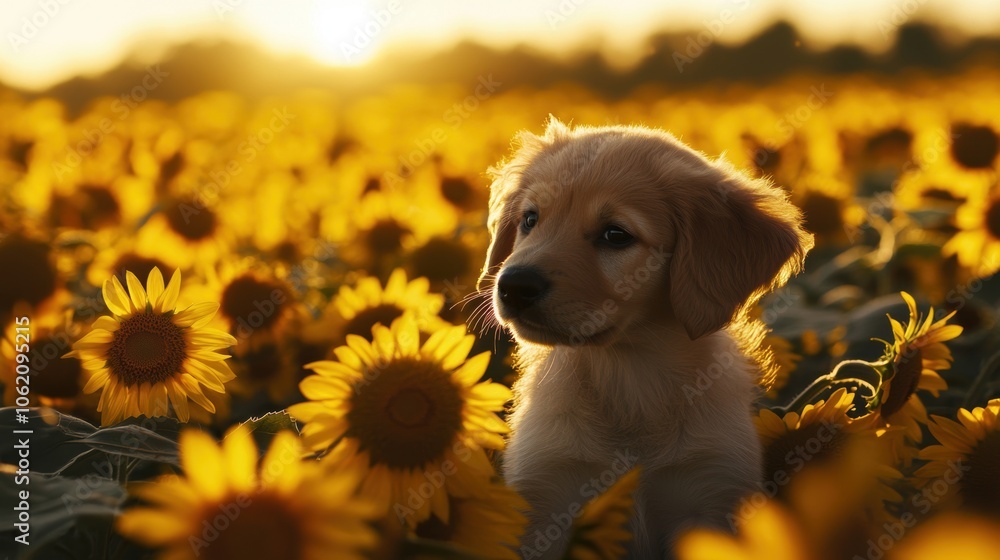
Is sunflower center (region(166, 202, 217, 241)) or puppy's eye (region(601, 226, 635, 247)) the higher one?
puppy's eye (region(601, 226, 635, 247))

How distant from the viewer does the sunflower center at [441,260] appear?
176 inches

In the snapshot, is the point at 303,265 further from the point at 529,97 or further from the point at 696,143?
the point at 529,97

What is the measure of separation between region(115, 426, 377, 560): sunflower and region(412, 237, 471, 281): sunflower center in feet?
10.3

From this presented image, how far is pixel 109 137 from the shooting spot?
783 centimetres

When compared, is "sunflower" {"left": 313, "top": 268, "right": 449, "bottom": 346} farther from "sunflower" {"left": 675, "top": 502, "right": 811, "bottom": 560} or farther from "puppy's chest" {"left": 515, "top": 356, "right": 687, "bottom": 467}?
"sunflower" {"left": 675, "top": 502, "right": 811, "bottom": 560}

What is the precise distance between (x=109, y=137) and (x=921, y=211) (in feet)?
20.8

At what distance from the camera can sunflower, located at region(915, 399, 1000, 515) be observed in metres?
2.25

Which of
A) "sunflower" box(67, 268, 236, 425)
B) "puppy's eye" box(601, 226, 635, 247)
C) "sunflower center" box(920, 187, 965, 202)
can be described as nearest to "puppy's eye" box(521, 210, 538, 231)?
"puppy's eye" box(601, 226, 635, 247)

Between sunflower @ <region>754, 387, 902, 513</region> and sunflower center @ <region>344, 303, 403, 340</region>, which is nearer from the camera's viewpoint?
sunflower @ <region>754, 387, 902, 513</region>

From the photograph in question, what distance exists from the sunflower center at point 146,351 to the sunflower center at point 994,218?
3726mm

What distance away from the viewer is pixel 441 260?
4.50 meters

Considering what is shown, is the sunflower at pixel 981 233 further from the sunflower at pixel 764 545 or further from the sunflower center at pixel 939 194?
the sunflower at pixel 764 545

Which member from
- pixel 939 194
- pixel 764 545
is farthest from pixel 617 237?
pixel 939 194

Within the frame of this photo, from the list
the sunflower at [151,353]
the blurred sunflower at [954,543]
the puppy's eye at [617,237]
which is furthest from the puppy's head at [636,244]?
the blurred sunflower at [954,543]
